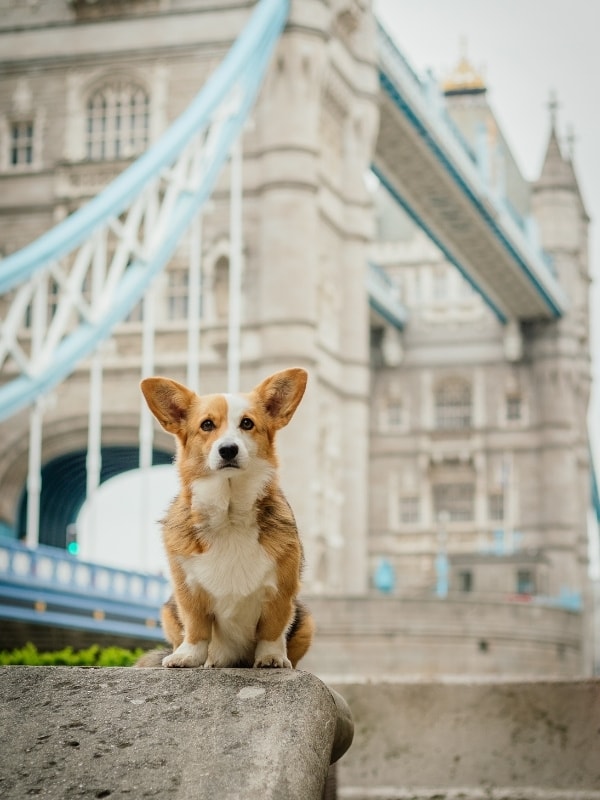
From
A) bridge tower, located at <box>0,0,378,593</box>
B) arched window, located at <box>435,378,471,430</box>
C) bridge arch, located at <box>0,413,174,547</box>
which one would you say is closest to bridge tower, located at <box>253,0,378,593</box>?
bridge tower, located at <box>0,0,378,593</box>

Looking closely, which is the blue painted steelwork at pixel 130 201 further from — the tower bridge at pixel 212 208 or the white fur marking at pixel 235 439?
the white fur marking at pixel 235 439

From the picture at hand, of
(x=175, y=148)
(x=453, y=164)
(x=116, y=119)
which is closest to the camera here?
(x=175, y=148)

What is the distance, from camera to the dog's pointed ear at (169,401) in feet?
10.9

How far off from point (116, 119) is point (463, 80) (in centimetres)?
2503

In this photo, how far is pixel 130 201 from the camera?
1992 cm

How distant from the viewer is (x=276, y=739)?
291 centimetres

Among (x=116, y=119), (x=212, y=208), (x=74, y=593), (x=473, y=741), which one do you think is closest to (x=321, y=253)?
(x=212, y=208)

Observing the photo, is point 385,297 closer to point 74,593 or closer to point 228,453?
point 74,593

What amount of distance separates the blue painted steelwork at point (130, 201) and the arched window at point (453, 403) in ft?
62.0

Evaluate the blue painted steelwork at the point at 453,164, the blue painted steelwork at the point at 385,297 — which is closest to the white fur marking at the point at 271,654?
the blue painted steelwork at the point at 453,164

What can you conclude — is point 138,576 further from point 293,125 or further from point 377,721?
point 377,721

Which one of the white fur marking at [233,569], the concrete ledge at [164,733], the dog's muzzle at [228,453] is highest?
the dog's muzzle at [228,453]

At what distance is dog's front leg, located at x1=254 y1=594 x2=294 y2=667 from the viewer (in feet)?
11.0

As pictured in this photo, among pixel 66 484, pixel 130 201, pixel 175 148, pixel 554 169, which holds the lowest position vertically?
pixel 66 484
